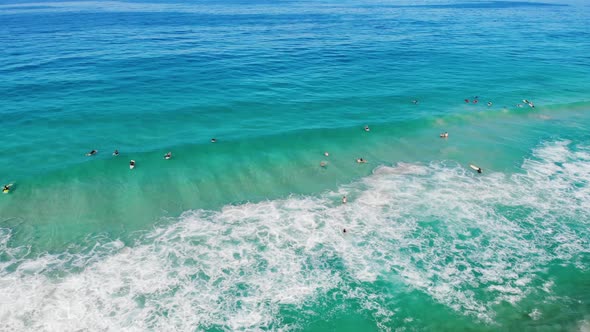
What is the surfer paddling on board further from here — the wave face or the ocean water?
the wave face

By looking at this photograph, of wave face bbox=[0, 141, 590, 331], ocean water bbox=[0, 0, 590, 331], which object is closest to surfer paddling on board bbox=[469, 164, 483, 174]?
ocean water bbox=[0, 0, 590, 331]

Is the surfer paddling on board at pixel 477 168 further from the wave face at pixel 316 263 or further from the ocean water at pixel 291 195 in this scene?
the wave face at pixel 316 263

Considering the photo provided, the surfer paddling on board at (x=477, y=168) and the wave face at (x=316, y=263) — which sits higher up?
the surfer paddling on board at (x=477, y=168)

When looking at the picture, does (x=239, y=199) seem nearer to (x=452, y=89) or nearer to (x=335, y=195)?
(x=335, y=195)

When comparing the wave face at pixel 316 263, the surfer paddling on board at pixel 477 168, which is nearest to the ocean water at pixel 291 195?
the wave face at pixel 316 263

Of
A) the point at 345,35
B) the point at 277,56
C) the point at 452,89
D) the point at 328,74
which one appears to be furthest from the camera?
the point at 345,35

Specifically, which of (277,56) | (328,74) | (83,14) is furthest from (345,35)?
(83,14)

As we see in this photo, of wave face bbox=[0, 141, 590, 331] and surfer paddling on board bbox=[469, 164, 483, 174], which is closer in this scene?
wave face bbox=[0, 141, 590, 331]
